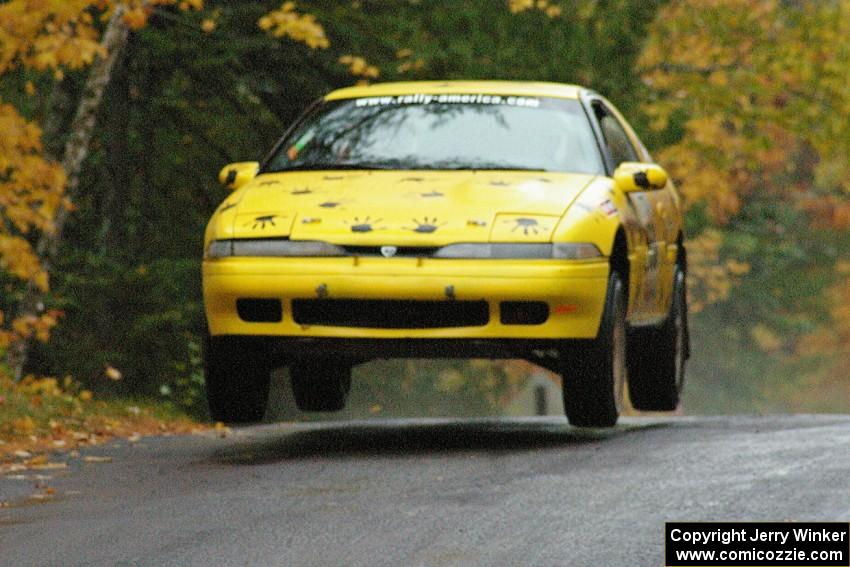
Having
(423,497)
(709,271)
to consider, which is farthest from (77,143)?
(709,271)

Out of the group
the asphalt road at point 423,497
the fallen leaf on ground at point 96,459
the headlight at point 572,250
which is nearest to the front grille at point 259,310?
the asphalt road at point 423,497

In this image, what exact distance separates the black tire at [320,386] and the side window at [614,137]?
2283 mm

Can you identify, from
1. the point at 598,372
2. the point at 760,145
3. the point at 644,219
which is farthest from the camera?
the point at 760,145

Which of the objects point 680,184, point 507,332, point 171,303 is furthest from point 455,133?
point 680,184

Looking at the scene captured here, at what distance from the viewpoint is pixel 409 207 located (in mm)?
9805

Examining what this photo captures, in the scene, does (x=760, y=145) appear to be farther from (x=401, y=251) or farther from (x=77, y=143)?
(x=401, y=251)

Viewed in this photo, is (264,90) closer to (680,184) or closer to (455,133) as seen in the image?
(455,133)

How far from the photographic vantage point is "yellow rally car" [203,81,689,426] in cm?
964

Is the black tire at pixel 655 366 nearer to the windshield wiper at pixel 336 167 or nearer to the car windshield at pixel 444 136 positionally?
the car windshield at pixel 444 136

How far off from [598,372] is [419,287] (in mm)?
1015

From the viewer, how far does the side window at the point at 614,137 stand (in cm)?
1140

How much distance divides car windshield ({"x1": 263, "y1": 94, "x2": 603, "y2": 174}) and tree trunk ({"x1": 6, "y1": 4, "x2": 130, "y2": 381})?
5284 mm

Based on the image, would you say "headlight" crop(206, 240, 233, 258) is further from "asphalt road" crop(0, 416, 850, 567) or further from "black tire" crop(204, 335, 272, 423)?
→ "asphalt road" crop(0, 416, 850, 567)

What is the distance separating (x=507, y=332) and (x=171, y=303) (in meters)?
7.94
